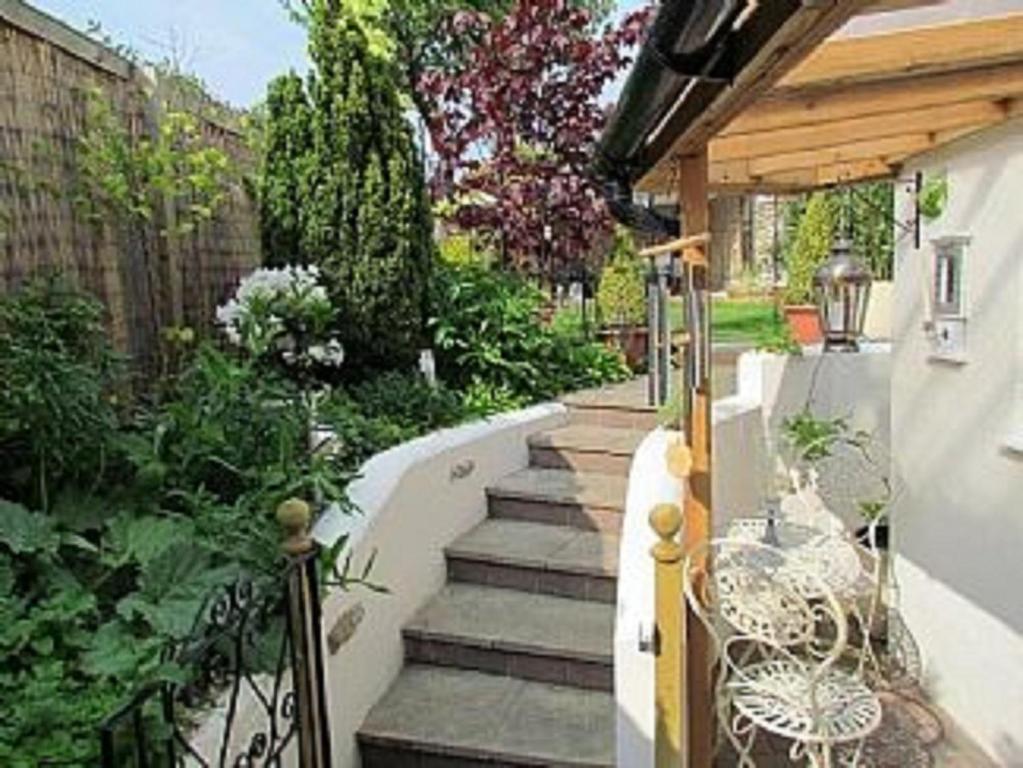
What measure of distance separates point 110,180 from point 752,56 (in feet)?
11.0

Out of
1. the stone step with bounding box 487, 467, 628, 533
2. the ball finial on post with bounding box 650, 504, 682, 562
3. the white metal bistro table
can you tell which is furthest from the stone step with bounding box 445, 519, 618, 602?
the ball finial on post with bounding box 650, 504, 682, 562

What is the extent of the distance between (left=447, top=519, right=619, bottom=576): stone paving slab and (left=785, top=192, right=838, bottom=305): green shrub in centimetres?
590

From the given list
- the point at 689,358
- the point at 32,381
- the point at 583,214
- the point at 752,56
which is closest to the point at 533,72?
the point at 583,214

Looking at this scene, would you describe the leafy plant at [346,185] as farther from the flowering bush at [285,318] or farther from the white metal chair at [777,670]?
the white metal chair at [777,670]

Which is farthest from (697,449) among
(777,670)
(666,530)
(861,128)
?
(861,128)

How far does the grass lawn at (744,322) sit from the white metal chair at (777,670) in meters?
5.26

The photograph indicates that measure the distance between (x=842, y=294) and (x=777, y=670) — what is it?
7.02 ft

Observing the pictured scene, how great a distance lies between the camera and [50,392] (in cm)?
316

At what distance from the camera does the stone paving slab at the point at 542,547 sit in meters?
5.14

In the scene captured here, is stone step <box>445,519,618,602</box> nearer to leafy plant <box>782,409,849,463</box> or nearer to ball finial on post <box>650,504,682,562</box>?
leafy plant <box>782,409,849,463</box>

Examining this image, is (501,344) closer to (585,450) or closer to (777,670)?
(585,450)

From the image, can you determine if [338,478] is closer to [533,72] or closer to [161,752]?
[161,752]

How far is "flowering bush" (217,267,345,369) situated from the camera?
4801 mm

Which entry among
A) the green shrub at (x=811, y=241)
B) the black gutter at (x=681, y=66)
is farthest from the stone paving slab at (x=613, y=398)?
the green shrub at (x=811, y=241)
